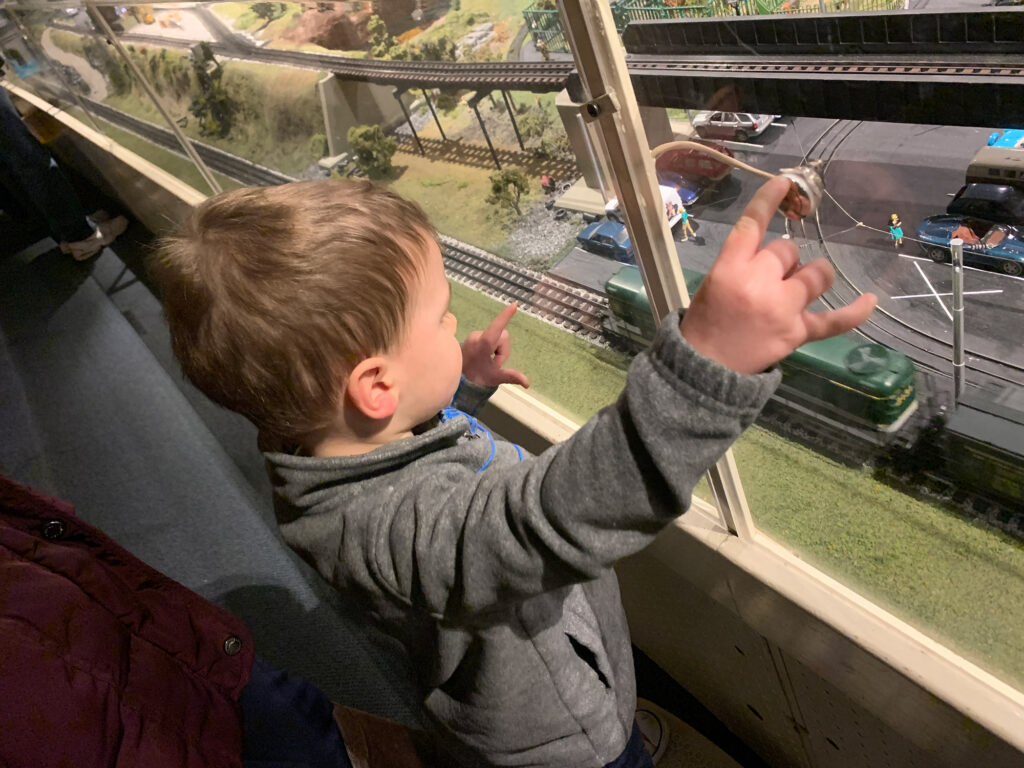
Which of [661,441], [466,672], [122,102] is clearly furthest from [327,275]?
[122,102]

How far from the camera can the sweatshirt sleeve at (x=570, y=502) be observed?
444 mm

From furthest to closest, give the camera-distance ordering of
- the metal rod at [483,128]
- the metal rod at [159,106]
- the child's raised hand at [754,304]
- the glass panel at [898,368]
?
the metal rod at [159,106]
the metal rod at [483,128]
the glass panel at [898,368]
the child's raised hand at [754,304]

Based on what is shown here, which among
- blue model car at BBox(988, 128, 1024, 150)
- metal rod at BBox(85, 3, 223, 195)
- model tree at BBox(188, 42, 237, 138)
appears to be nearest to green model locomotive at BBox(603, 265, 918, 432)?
blue model car at BBox(988, 128, 1024, 150)

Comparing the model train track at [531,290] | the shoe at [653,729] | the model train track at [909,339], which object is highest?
the model train track at [909,339]

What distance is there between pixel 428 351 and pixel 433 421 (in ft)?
0.53

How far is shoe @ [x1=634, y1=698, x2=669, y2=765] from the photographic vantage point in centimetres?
154

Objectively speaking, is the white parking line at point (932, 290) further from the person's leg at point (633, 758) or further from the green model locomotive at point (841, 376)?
the person's leg at point (633, 758)

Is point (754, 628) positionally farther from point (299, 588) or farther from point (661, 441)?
point (299, 588)

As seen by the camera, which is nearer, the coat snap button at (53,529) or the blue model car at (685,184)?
the blue model car at (685,184)

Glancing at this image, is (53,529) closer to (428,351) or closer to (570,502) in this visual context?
(428,351)

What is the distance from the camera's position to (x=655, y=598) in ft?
4.54

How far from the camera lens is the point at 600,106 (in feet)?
2.04

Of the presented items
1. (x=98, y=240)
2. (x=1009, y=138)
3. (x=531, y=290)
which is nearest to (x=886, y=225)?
(x=1009, y=138)

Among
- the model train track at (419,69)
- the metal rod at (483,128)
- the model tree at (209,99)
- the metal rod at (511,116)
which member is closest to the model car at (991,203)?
the model train track at (419,69)
